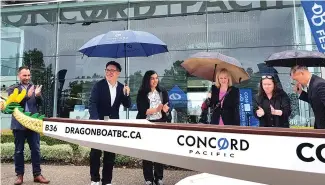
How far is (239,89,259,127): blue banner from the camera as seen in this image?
9.22 metres

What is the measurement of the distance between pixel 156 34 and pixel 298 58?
697cm

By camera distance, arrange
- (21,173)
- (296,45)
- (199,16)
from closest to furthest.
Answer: (21,173), (296,45), (199,16)

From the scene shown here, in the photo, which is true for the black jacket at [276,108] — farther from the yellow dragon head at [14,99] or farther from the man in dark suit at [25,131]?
the yellow dragon head at [14,99]

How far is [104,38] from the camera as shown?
5.07 meters

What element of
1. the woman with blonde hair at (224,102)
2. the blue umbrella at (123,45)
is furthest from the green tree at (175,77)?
the woman with blonde hair at (224,102)

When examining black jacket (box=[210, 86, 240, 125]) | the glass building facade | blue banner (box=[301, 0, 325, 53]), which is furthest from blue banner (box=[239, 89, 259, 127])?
black jacket (box=[210, 86, 240, 125])

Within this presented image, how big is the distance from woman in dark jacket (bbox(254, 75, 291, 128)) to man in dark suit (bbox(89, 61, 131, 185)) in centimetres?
181

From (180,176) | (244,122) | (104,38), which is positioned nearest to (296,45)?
(244,122)

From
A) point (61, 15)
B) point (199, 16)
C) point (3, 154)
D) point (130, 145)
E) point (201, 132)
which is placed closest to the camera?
point (201, 132)

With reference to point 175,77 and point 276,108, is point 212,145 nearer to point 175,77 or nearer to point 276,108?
point 276,108

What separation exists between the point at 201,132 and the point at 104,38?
2.64 m

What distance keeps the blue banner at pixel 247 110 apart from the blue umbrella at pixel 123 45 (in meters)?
4.14

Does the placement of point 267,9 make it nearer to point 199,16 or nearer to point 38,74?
point 199,16

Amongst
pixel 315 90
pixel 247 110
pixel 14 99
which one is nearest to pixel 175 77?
pixel 247 110
